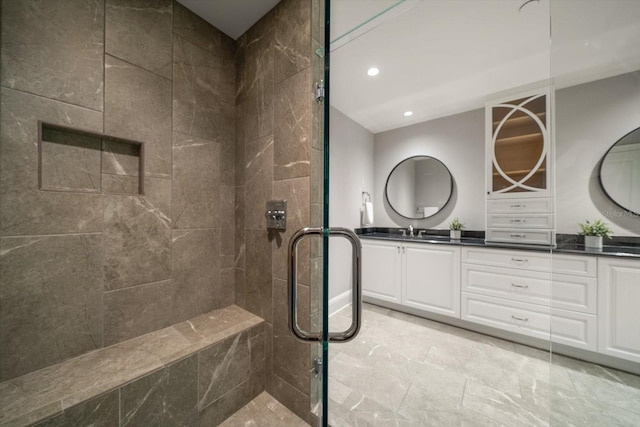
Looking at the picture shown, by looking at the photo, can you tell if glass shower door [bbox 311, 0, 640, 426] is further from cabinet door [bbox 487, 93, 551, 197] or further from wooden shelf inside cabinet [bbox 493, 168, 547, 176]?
wooden shelf inside cabinet [bbox 493, 168, 547, 176]

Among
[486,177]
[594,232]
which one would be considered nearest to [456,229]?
[486,177]

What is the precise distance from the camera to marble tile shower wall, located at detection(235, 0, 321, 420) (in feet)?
3.58

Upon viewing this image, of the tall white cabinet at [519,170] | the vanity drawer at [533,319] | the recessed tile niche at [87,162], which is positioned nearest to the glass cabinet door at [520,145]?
the tall white cabinet at [519,170]

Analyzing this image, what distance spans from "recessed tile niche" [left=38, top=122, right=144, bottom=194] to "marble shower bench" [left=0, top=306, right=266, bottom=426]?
83 centimetres

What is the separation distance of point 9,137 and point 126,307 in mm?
913

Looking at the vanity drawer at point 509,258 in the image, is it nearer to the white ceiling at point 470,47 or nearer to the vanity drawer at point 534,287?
the vanity drawer at point 534,287

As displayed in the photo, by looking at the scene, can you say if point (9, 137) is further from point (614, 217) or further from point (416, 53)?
point (614, 217)

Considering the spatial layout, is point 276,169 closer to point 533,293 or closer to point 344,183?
point 344,183

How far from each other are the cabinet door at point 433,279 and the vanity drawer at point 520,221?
59cm

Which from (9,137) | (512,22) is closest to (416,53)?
(512,22)

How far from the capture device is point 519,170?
6.72 feet

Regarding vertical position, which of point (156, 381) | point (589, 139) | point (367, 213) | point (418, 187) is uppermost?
point (589, 139)

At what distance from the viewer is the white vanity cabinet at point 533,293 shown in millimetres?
1349

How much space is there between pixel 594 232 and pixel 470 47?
1690 mm
